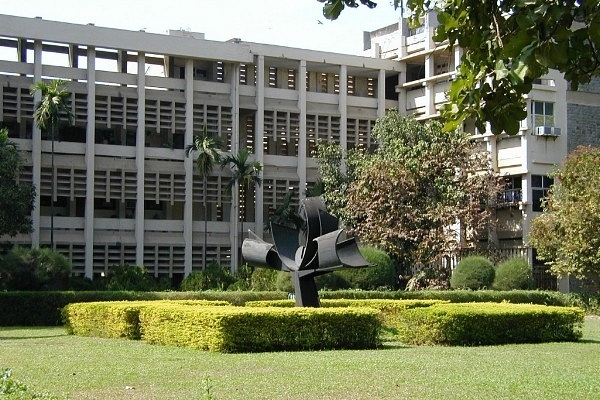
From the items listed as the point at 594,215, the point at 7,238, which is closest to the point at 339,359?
the point at 594,215

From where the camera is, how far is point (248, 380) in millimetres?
13062

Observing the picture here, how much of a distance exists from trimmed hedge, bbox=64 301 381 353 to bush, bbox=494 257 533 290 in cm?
1907

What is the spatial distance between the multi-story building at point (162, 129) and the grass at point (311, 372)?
2297 cm

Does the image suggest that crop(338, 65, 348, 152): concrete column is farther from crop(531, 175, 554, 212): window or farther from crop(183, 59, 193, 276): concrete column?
crop(531, 175, 554, 212): window

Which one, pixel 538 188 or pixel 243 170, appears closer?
pixel 538 188

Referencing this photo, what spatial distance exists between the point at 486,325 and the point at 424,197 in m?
19.4

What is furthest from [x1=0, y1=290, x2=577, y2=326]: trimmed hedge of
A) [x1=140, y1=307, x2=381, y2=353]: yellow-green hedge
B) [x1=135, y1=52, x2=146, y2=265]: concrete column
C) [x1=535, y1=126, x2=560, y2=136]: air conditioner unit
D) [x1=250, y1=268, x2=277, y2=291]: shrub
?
[x1=135, y1=52, x2=146, y2=265]: concrete column

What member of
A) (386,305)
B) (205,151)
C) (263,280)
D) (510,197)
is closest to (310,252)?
(386,305)

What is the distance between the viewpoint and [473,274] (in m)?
37.0

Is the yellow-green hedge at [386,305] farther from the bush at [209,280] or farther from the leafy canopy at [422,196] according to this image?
the bush at [209,280]

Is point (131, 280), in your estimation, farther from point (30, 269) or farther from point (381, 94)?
point (381, 94)

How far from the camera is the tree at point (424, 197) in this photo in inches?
1521

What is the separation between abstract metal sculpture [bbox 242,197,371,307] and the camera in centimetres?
2117

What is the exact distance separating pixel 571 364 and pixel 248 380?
5.57m
